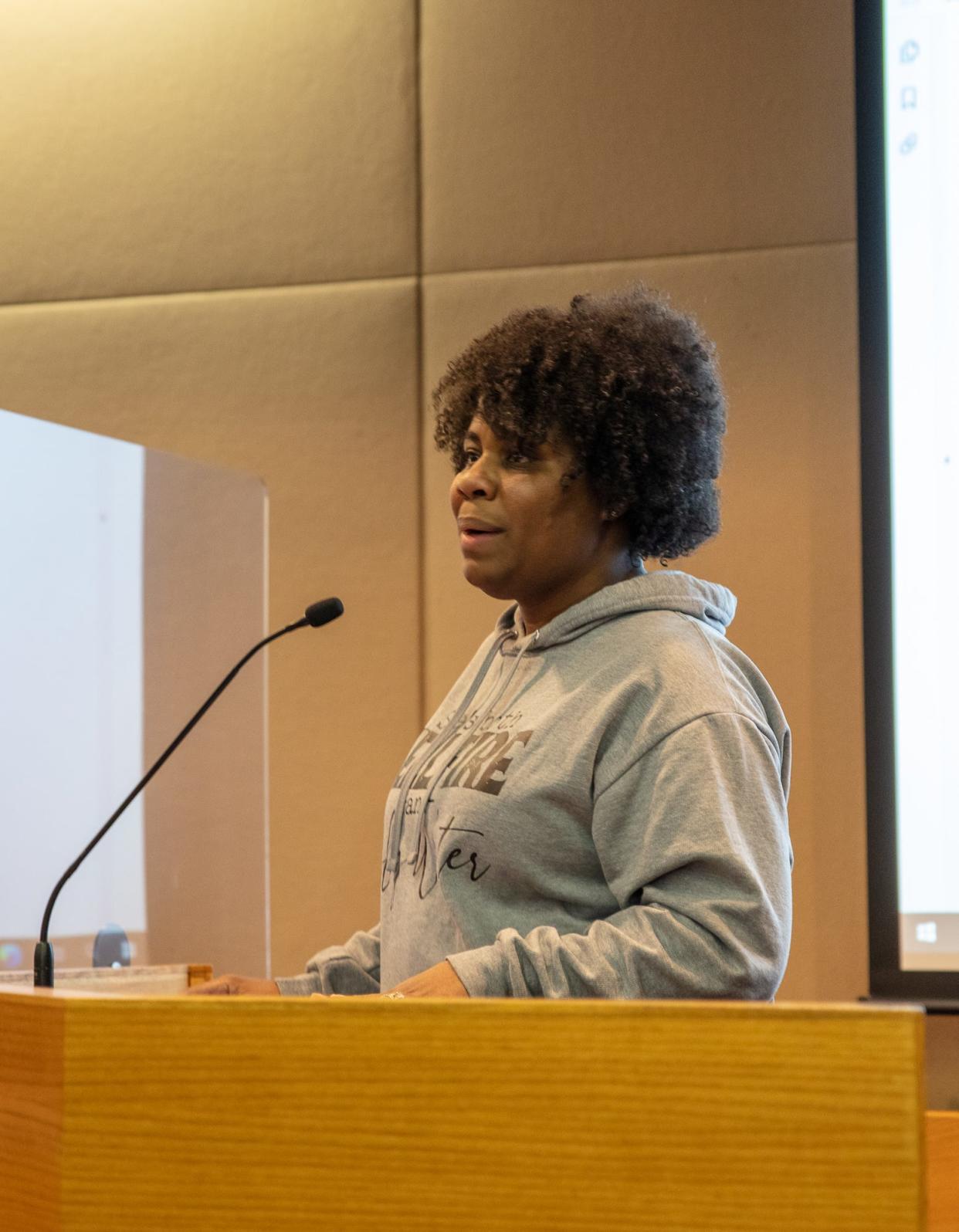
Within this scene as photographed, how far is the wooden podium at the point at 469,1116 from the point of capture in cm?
74

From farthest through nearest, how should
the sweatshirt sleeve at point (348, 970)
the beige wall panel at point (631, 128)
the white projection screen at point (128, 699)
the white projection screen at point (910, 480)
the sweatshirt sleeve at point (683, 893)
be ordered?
the beige wall panel at point (631, 128)
the white projection screen at point (910, 480)
the white projection screen at point (128, 699)
the sweatshirt sleeve at point (348, 970)
the sweatshirt sleeve at point (683, 893)

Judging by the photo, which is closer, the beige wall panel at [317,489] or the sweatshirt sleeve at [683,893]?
the sweatshirt sleeve at [683,893]

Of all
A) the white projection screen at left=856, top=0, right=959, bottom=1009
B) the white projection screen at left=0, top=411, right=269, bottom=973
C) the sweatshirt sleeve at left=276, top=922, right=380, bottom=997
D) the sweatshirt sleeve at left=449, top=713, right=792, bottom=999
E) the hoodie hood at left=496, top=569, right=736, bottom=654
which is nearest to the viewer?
the sweatshirt sleeve at left=449, top=713, right=792, bottom=999

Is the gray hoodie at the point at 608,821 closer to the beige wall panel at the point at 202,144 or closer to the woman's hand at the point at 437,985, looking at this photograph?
the woman's hand at the point at 437,985

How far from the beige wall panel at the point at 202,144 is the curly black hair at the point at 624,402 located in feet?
4.24

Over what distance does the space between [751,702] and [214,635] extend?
4.70ft

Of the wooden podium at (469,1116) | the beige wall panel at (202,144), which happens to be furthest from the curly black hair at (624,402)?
the beige wall panel at (202,144)

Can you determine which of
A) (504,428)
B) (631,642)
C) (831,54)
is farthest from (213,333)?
(631,642)

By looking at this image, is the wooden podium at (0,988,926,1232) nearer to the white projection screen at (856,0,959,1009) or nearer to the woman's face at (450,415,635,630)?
the woman's face at (450,415,635,630)

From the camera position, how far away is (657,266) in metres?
2.62

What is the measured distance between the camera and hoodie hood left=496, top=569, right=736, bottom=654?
1405mm

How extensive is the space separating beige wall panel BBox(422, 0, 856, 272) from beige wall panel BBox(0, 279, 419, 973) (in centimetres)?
27

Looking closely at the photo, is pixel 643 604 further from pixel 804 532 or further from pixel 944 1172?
pixel 804 532

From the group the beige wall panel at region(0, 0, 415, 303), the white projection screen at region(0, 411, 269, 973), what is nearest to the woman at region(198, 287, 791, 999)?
the white projection screen at region(0, 411, 269, 973)
